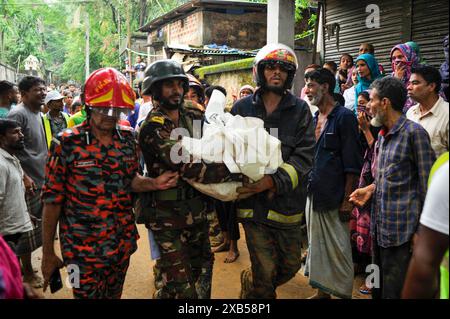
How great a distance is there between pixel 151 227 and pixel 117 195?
13.6 inches

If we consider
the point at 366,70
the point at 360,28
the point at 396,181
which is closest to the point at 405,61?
the point at 366,70

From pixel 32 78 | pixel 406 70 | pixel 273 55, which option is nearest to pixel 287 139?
pixel 273 55

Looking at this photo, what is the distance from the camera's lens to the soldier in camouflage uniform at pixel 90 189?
8.62ft

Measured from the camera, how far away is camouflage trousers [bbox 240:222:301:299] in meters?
3.13

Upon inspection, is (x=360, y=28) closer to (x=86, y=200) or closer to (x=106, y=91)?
(x=106, y=91)

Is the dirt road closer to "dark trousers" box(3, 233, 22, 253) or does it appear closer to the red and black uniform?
"dark trousers" box(3, 233, 22, 253)

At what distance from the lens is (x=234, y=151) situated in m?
2.69

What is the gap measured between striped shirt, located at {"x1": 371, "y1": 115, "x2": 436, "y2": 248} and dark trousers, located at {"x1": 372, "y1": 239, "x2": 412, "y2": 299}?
2.3 inches

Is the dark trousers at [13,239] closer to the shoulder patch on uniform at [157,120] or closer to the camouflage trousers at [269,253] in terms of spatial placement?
the shoulder patch on uniform at [157,120]

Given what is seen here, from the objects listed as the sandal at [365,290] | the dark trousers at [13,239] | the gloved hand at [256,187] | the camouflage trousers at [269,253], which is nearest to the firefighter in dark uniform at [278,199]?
the camouflage trousers at [269,253]

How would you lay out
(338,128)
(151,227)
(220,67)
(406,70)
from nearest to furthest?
(151,227) < (338,128) < (406,70) < (220,67)

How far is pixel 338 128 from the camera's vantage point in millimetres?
3705
